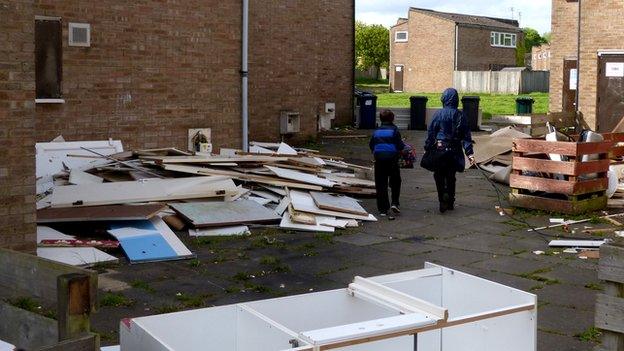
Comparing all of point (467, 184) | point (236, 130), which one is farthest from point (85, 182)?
point (467, 184)

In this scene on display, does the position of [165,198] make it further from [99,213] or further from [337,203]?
[337,203]

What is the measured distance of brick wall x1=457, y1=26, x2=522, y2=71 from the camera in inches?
2527

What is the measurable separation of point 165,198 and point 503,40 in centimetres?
6344

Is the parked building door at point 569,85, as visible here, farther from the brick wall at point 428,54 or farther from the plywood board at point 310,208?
the brick wall at point 428,54

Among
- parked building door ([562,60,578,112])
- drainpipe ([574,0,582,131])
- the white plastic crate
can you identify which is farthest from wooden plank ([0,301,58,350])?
parked building door ([562,60,578,112])

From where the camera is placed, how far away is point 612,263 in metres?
4.64

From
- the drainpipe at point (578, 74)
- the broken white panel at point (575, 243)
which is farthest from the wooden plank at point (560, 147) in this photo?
the drainpipe at point (578, 74)

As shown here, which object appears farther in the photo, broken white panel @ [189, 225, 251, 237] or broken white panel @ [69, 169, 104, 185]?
broken white panel @ [69, 169, 104, 185]

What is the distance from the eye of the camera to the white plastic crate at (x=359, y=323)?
3832 millimetres

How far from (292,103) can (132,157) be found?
29.5 feet

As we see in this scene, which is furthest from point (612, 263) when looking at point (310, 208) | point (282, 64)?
point (282, 64)

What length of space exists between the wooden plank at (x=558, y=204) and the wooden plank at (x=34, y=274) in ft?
33.2

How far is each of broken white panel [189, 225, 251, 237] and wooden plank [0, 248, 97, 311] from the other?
7071 mm

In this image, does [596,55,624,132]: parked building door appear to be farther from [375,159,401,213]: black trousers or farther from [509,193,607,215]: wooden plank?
[375,159,401,213]: black trousers
